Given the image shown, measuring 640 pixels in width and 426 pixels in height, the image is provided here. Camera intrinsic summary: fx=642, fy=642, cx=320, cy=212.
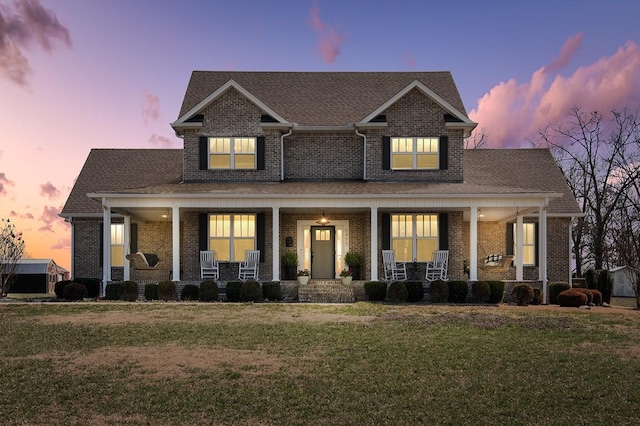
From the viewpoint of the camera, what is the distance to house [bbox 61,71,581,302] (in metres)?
22.3

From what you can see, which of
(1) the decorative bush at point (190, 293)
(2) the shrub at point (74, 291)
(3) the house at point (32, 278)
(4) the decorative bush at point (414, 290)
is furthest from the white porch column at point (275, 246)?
(3) the house at point (32, 278)

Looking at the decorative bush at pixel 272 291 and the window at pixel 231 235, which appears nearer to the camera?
the decorative bush at pixel 272 291

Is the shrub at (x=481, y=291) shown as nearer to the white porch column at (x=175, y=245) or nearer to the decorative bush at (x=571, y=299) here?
the decorative bush at (x=571, y=299)

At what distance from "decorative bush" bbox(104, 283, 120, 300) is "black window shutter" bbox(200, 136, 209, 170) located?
18.5 feet

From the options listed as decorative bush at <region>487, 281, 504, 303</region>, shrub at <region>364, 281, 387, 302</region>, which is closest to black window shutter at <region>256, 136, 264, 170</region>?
shrub at <region>364, 281, 387, 302</region>

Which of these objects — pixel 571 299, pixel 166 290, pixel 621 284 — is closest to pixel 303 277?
pixel 166 290

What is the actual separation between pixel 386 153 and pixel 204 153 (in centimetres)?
687

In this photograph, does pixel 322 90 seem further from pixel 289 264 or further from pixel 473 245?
pixel 473 245

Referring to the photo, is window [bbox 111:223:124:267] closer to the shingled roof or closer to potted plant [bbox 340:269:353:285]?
the shingled roof

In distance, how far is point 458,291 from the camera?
21.0 meters

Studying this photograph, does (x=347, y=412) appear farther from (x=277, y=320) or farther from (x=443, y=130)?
(x=443, y=130)

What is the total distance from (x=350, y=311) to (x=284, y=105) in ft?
37.9

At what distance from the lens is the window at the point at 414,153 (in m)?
24.4

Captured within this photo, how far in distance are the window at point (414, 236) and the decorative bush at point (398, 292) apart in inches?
112
